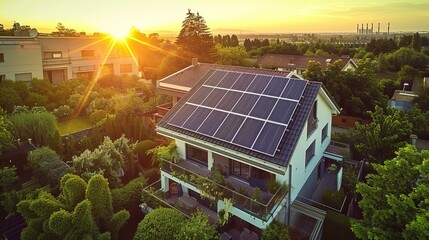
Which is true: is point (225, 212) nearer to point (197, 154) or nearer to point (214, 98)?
point (197, 154)

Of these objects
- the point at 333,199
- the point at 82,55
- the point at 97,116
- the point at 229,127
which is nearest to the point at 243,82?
the point at 229,127

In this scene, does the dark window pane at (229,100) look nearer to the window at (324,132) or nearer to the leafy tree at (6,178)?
the window at (324,132)

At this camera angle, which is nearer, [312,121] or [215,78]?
[312,121]

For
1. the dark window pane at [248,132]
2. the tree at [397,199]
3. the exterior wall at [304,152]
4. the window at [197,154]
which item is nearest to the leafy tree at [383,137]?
the exterior wall at [304,152]

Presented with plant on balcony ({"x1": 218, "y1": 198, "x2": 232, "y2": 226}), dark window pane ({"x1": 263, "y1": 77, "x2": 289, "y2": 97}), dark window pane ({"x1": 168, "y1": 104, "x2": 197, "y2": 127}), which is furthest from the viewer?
dark window pane ({"x1": 168, "y1": 104, "x2": 197, "y2": 127})

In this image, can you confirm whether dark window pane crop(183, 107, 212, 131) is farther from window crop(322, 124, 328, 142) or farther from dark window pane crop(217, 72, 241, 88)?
window crop(322, 124, 328, 142)

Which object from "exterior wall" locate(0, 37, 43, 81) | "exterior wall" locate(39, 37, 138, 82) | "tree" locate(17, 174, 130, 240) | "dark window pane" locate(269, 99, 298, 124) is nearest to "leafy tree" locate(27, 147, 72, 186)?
"tree" locate(17, 174, 130, 240)
